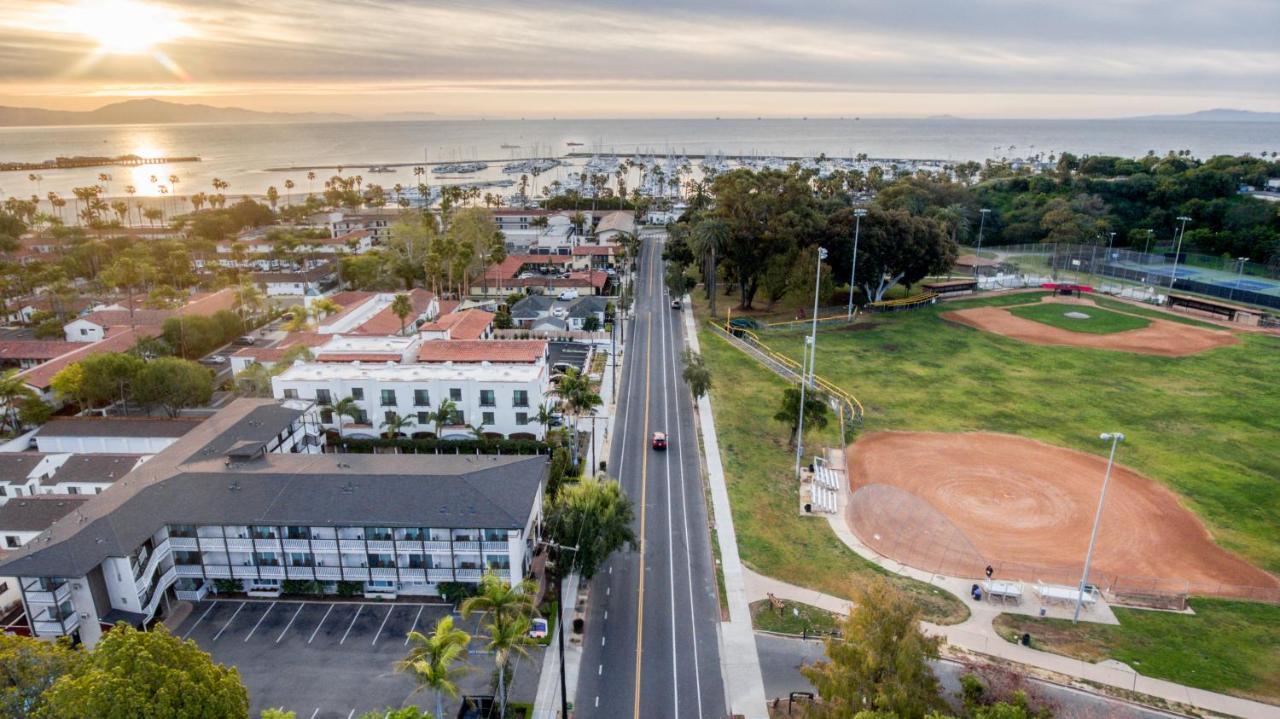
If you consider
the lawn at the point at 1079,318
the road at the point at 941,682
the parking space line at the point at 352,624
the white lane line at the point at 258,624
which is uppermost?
the lawn at the point at 1079,318

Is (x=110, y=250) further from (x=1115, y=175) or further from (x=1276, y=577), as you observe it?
(x=1115, y=175)

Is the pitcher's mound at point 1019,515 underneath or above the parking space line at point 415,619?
above

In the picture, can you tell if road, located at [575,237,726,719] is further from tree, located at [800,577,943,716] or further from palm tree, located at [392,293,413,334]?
palm tree, located at [392,293,413,334]

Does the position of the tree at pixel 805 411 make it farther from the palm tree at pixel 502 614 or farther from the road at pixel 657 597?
the palm tree at pixel 502 614

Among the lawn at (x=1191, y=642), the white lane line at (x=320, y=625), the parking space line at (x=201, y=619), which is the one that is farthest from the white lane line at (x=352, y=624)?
the lawn at (x=1191, y=642)

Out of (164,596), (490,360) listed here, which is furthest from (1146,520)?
(164,596)

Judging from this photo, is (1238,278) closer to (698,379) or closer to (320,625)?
(698,379)
